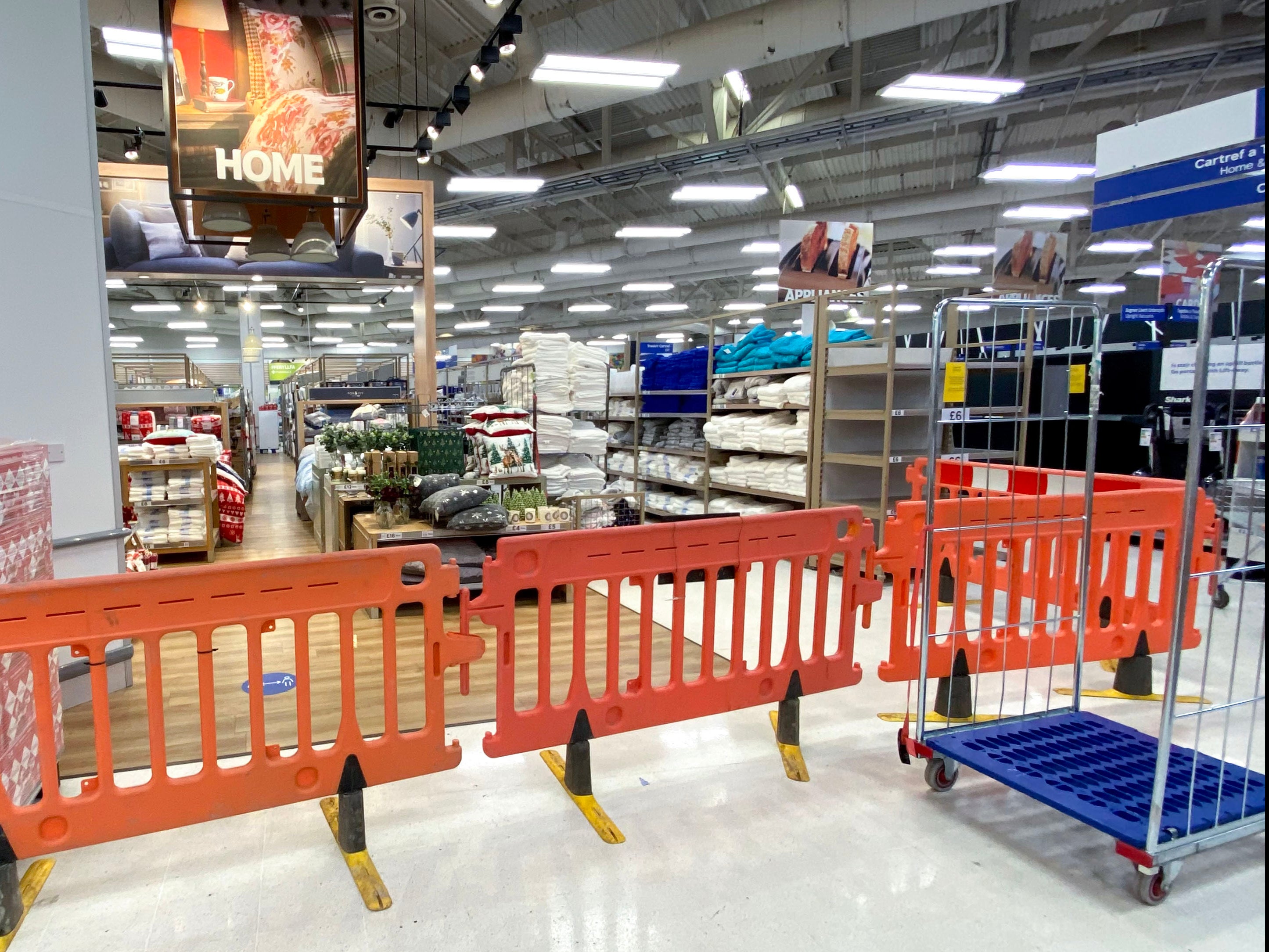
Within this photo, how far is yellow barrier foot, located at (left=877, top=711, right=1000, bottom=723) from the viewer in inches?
131

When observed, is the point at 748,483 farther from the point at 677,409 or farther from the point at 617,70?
the point at 617,70

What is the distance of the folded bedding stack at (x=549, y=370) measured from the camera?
6.70 m

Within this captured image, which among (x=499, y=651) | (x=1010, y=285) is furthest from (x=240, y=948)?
(x=1010, y=285)

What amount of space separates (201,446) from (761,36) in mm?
6310

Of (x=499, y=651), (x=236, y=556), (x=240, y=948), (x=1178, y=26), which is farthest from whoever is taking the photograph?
(x=1178, y=26)

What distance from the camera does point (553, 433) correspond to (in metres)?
6.77

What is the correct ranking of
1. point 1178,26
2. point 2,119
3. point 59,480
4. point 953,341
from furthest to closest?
1. point 1178,26
2. point 953,341
3. point 59,480
4. point 2,119

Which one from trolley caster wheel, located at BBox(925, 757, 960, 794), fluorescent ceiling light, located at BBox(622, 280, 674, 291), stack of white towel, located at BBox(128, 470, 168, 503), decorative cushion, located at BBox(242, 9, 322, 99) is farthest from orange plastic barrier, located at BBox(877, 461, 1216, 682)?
fluorescent ceiling light, located at BBox(622, 280, 674, 291)

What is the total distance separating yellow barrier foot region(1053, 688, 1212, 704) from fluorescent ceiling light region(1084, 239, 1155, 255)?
11.4 meters

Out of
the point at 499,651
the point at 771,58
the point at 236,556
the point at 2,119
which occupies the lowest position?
the point at 236,556

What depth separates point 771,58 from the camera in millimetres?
7250

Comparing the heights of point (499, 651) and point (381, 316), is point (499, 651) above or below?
below

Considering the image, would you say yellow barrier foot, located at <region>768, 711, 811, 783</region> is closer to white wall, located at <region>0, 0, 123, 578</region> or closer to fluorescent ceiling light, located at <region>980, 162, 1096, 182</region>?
white wall, located at <region>0, 0, 123, 578</region>

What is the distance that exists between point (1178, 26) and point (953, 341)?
4877mm
